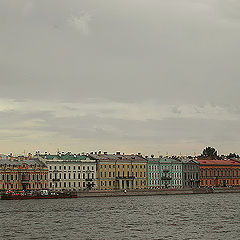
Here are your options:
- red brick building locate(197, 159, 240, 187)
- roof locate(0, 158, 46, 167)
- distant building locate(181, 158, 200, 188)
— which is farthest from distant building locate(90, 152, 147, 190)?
red brick building locate(197, 159, 240, 187)

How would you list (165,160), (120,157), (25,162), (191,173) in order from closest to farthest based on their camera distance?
(25,162), (120,157), (165,160), (191,173)

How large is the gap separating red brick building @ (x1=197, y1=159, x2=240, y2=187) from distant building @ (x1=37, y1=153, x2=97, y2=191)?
94.1 feet

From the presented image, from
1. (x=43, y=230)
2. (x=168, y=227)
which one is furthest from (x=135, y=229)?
(x=43, y=230)

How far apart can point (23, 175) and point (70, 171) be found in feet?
37.7

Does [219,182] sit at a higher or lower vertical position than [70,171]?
lower

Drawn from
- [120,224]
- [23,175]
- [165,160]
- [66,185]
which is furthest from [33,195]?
[120,224]

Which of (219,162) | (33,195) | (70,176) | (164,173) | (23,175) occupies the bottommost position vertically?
(33,195)

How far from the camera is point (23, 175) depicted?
109 meters

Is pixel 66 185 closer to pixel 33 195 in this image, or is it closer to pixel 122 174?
pixel 122 174

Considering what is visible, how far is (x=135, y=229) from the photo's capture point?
49750 mm

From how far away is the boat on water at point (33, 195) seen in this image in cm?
9881

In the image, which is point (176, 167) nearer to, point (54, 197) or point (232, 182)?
point (232, 182)

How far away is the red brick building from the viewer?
14150cm

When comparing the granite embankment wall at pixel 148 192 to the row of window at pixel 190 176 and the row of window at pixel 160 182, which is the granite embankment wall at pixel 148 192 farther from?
the row of window at pixel 160 182
